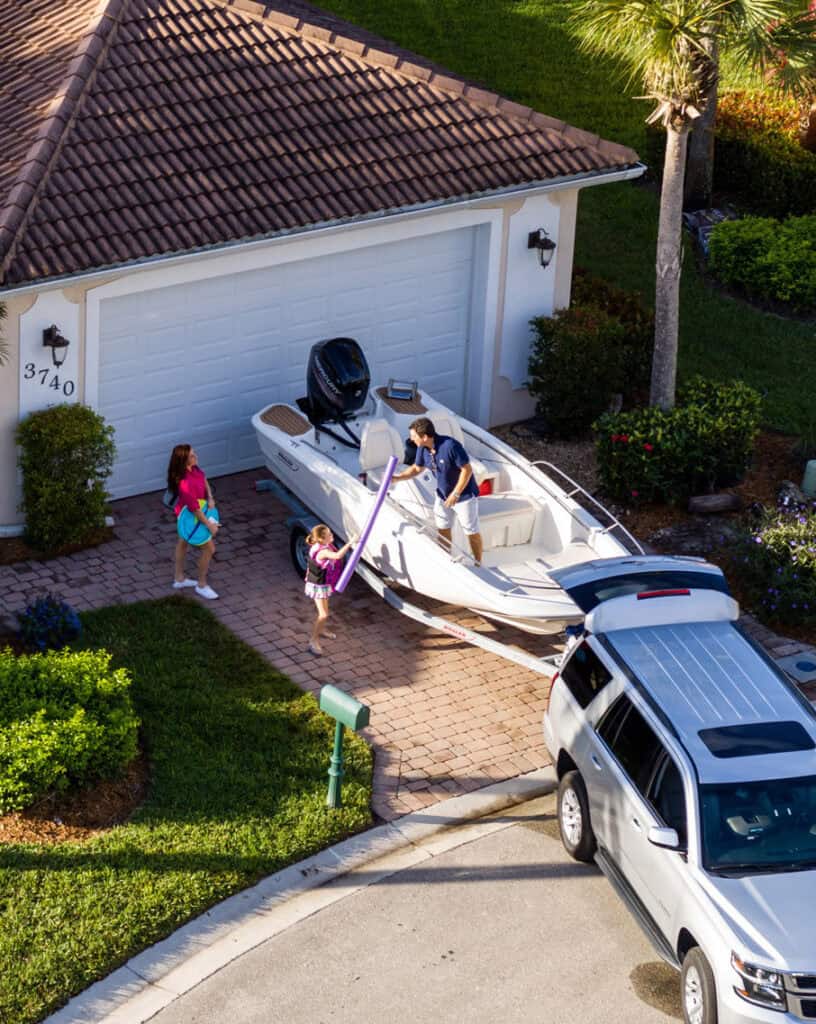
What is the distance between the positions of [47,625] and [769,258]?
1274 centimetres

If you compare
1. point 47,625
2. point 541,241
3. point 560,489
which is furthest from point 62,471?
point 541,241

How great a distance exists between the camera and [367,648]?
1583cm

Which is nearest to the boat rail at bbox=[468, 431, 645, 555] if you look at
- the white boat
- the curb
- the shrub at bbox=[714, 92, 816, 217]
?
the white boat

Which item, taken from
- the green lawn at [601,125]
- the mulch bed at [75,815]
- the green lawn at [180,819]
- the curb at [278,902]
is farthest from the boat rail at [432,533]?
the green lawn at [601,125]

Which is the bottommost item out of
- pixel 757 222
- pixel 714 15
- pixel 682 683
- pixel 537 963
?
pixel 537 963

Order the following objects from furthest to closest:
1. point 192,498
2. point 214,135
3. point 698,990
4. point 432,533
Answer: point 214,135, point 192,498, point 432,533, point 698,990

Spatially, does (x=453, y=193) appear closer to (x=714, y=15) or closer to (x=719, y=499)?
(x=714, y=15)

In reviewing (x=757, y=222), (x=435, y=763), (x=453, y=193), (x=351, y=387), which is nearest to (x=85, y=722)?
(x=435, y=763)

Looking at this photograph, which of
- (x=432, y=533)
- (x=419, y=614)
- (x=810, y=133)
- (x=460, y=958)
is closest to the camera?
(x=460, y=958)

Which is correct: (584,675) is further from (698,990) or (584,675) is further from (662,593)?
(698,990)

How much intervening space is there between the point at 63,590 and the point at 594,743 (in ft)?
21.0

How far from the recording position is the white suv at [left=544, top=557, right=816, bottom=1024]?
34.4 feet

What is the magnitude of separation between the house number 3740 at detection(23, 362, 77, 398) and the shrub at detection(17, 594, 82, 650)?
2.81 meters

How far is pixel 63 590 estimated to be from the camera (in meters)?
16.5
